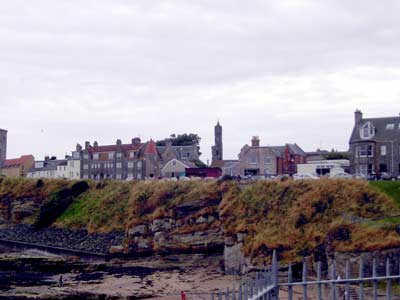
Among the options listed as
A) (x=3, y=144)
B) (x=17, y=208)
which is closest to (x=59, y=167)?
(x=3, y=144)

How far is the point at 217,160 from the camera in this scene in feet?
292

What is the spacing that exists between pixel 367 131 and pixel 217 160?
127ft

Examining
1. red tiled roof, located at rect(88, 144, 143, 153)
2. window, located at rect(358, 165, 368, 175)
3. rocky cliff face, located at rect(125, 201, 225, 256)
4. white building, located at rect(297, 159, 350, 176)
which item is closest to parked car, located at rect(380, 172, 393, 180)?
window, located at rect(358, 165, 368, 175)

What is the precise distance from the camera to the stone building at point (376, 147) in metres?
51.2

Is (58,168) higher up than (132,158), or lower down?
lower down

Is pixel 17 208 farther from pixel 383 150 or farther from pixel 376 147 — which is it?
pixel 383 150

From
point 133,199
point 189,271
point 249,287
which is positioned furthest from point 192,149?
point 249,287

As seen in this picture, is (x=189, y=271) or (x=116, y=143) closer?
(x=189, y=271)

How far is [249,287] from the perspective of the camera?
6.89 metres

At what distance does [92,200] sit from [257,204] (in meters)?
22.6

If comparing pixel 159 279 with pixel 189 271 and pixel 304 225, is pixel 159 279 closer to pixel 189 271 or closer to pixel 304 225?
pixel 189 271

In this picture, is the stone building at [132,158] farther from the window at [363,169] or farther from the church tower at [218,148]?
the window at [363,169]

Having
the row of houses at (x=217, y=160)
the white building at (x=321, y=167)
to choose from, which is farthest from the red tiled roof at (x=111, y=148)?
the white building at (x=321, y=167)

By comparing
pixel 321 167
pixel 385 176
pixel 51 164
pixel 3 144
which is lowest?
pixel 385 176
